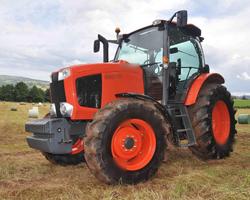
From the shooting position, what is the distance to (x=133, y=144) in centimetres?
527

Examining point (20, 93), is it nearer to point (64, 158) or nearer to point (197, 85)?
point (64, 158)

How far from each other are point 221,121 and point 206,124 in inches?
47.3

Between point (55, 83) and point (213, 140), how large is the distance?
302cm

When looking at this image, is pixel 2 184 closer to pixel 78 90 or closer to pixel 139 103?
pixel 78 90

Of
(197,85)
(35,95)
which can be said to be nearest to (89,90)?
(197,85)

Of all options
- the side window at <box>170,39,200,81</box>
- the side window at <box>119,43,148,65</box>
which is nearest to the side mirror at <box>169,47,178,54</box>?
the side window at <box>170,39,200,81</box>

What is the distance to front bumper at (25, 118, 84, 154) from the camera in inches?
207

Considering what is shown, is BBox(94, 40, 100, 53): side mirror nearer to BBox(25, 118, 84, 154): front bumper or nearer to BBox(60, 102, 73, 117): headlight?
BBox(60, 102, 73, 117): headlight

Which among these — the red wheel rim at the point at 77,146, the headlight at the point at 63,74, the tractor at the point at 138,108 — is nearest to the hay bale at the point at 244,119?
the tractor at the point at 138,108

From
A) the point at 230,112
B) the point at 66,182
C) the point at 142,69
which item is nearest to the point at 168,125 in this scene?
the point at 142,69

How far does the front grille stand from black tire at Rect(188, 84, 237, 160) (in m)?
1.98

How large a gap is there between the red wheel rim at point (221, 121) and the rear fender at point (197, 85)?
0.52 metres

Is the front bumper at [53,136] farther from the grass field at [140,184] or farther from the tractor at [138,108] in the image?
the grass field at [140,184]

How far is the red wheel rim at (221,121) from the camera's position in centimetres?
745
